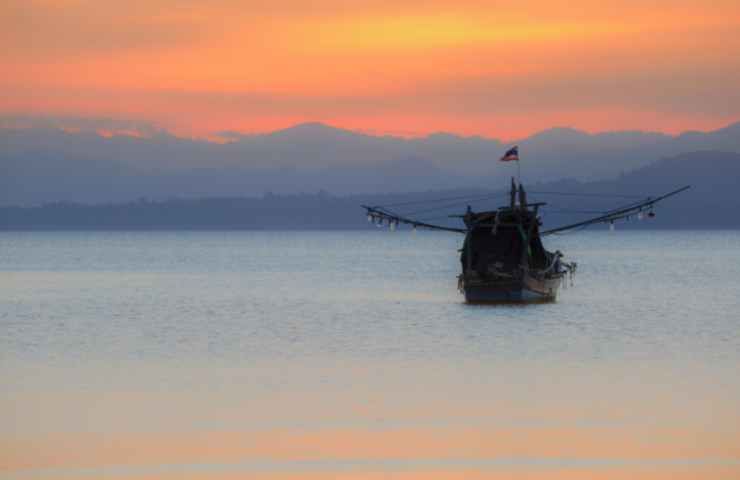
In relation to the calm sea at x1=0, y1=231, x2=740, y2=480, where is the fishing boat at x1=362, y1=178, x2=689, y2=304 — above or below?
above

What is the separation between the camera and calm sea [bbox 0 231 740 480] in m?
21.3

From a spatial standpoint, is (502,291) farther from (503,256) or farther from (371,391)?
(371,391)

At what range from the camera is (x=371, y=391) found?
30.2 m

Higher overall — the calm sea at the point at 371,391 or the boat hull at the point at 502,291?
the boat hull at the point at 502,291

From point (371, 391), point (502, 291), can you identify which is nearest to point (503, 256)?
point (502, 291)

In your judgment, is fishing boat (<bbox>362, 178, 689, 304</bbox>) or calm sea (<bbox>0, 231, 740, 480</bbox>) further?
fishing boat (<bbox>362, 178, 689, 304</bbox>)

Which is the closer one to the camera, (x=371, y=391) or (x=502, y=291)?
(x=371, y=391)

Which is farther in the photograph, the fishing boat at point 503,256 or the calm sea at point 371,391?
the fishing boat at point 503,256

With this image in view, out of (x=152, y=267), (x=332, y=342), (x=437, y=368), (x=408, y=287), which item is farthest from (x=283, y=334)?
(x=152, y=267)

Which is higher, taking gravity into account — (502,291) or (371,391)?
(502,291)

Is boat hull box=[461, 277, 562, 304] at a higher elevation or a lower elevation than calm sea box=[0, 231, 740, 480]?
higher

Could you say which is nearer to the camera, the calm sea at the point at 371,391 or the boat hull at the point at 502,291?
the calm sea at the point at 371,391

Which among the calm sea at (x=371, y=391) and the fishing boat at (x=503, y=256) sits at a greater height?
the fishing boat at (x=503, y=256)

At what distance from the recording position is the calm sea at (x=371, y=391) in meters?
21.3
